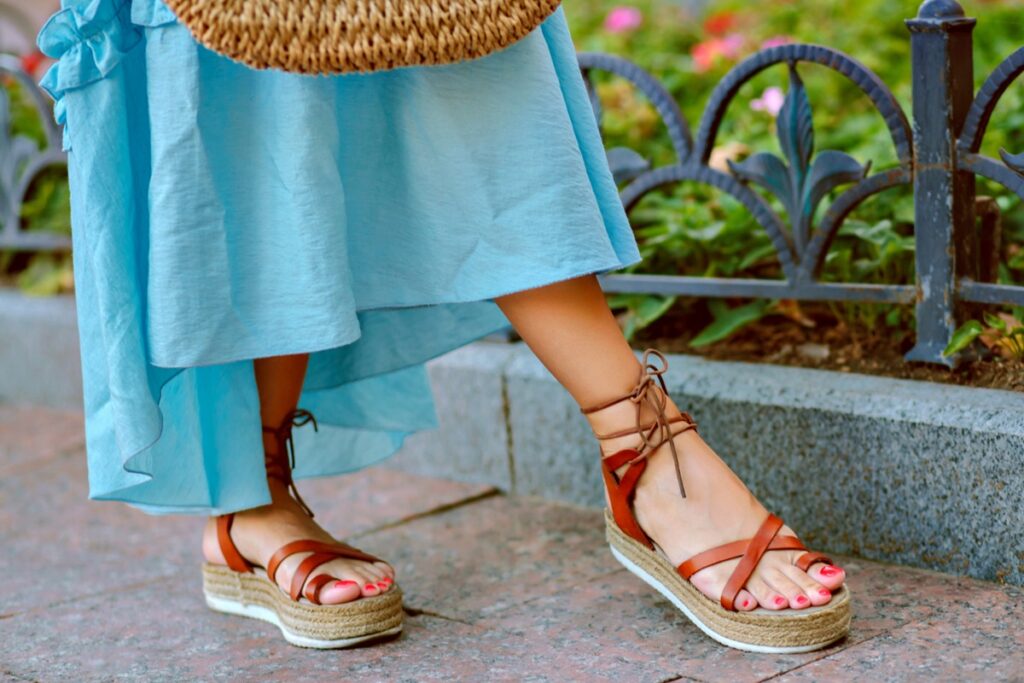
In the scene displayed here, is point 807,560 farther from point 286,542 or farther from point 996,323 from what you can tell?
point 286,542

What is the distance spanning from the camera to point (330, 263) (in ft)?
5.89

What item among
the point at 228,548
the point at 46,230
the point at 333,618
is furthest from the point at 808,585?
the point at 46,230

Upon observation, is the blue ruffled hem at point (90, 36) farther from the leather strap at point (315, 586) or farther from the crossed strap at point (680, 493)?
the crossed strap at point (680, 493)

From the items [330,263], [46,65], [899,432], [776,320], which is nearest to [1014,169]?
[899,432]

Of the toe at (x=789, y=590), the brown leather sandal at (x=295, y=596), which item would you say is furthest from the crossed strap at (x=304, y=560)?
the toe at (x=789, y=590)

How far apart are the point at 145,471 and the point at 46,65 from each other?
349 cm

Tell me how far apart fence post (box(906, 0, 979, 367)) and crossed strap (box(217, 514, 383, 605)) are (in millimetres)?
1002

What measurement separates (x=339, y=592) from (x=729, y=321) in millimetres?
952

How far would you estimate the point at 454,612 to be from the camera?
211cm

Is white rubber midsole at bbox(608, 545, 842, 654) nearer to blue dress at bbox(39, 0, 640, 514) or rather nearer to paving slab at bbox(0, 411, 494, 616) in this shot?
blue dress at bbox(39, 0, 640, 514)

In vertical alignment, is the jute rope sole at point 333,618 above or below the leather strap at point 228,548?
below

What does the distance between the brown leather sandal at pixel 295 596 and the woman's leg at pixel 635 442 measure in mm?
419

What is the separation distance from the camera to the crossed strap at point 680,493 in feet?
6.07

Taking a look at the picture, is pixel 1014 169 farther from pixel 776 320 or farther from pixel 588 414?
pixel 588 414
